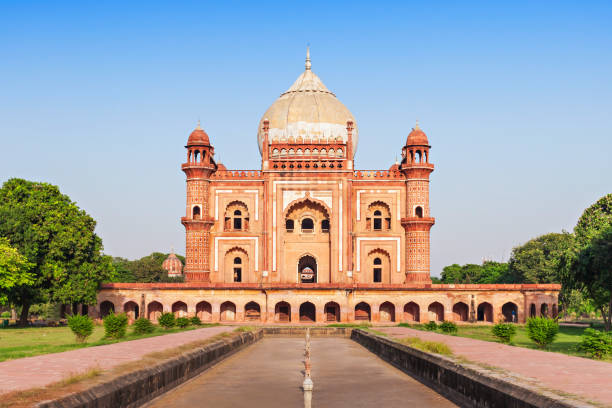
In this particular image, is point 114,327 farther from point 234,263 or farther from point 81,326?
point 234,263

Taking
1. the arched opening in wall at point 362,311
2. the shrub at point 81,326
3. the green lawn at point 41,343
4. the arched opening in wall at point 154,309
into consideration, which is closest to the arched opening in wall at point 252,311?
the arched opening in wall at point 154,309

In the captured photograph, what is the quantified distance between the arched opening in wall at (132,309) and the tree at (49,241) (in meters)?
4.78

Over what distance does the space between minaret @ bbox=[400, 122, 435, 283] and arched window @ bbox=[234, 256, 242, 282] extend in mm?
11439

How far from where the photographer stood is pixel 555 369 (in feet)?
36.1

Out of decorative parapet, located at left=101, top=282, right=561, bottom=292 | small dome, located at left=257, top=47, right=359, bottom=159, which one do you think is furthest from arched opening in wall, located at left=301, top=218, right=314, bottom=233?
small dome, located at left=257, top=47, right=359, bottom=159

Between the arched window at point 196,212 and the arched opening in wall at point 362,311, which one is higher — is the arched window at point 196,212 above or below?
above

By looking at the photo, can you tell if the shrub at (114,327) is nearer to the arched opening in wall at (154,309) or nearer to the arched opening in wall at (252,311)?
the arched opening in wall at (252,311)

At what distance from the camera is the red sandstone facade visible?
4319 centimetres

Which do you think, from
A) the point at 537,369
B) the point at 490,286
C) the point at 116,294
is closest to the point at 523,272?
the point at 490,286

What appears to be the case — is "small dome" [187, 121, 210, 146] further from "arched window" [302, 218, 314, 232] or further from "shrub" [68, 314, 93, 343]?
"shrub" [68, 314, 93, 343]

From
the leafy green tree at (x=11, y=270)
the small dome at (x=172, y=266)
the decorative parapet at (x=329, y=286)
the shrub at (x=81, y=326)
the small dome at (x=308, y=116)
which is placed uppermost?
the small dome at (x=308, y=116)

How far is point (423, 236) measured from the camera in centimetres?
4494

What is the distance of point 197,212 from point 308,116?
12057 mm

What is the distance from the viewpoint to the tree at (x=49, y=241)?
118 ft
